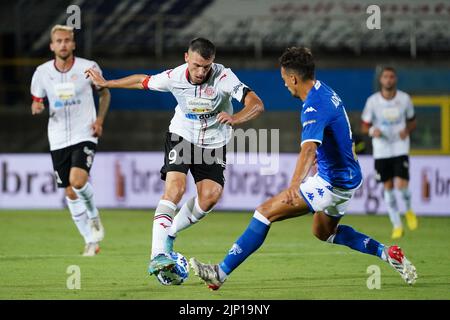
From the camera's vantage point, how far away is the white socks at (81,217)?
1112 centimetres

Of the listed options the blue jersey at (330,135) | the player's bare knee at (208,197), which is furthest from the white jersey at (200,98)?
the blue jersey at (330,135)

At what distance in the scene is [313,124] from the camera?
25.3 ft

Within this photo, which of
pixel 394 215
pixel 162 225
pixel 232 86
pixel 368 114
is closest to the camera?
pixel 162 225

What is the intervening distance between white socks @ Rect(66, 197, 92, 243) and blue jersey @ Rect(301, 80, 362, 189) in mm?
3704

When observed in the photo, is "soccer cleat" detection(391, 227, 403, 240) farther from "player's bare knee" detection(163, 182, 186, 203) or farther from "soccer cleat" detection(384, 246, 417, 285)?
"player's bare knee" detection(163, 182, 186, 203)

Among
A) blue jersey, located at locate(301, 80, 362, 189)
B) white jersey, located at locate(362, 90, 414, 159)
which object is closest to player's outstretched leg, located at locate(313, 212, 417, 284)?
blue jersey, located at locate(301, 80, 362, 189)

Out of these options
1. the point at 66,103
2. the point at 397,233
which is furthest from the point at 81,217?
the point at 397,233

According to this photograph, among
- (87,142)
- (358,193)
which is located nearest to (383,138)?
(358,193)

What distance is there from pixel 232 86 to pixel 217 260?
2.35 m

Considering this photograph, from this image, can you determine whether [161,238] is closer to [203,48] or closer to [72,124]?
[203,48]

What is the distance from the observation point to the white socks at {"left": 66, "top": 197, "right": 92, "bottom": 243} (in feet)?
36.5

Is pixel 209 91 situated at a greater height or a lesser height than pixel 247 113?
greater

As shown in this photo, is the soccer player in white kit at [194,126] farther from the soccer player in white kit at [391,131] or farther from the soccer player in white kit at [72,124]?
the soccer player in white kit at [391,131]

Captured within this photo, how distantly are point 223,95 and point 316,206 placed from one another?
1513mm
